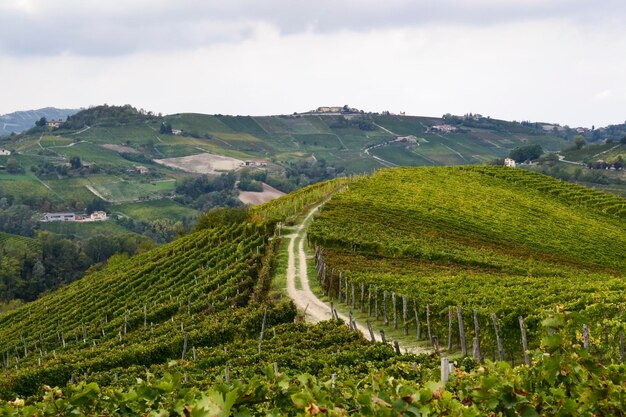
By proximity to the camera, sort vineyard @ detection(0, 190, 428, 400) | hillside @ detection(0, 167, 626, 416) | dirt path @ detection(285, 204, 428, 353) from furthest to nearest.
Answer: dirt path @ detection(285, 204, 428, 353), vineyard @ detection(0, 190, 428, 400), hillside @ detection(0, 167, 626, 416)

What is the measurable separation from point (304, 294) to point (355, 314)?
5450 millimetres

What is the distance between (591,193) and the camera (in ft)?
278

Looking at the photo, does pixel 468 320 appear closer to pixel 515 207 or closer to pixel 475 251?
pixel 475 251

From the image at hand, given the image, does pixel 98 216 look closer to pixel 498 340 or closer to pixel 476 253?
pixel 476 253

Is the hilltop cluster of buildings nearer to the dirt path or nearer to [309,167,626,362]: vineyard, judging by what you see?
[309,167,626,362]: vineyard

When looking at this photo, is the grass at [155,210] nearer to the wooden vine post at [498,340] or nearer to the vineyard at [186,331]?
the vineyard at [186,331]

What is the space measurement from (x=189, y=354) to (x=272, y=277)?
46.0ft

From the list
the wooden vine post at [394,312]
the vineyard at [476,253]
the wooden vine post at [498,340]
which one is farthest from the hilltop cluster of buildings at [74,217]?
the wooden vine post at [498,340]

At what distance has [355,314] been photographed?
34094 mm

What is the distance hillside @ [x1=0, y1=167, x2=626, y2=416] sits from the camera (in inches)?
285

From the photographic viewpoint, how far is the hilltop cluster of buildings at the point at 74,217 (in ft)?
582

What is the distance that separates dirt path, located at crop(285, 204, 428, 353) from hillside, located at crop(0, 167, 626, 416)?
0.93 m

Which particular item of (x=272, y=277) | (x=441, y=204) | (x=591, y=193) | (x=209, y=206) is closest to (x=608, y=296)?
(x=272, y=277)

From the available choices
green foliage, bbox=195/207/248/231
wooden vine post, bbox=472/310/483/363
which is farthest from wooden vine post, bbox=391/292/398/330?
green foliage, bbox=195/207/248/231
